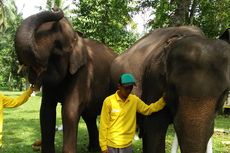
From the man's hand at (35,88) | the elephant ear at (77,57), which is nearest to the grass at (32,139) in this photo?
the elephant ear at (77,57)

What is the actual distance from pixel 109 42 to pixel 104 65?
1420cm

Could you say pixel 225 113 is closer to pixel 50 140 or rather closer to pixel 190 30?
pixel 50 140

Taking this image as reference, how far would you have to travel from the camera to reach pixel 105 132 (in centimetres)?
471

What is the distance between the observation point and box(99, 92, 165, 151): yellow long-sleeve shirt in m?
4.68

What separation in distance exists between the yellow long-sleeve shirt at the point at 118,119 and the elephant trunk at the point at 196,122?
94cm

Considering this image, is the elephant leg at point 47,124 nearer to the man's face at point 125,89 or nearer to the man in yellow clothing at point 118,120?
the man in yellow clothing at point 118,120

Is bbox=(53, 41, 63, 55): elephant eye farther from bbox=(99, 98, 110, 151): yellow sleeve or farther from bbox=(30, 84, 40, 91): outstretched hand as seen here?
bbox=(99, 98, 110, 151): yellow sleeve

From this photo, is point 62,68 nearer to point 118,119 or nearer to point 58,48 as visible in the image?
point 58,48

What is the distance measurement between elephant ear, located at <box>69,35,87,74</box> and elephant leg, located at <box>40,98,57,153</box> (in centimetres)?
88

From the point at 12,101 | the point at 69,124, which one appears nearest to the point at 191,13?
the point at 69,124

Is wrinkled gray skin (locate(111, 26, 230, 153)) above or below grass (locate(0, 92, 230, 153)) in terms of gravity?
above

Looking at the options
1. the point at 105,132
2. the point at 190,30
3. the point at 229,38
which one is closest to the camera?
the point at 229,38

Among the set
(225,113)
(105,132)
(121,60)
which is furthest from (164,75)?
(225,113)

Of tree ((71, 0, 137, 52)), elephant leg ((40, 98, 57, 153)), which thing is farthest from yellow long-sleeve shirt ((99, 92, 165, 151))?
Result: tree ((71, 0, 137, 52))
